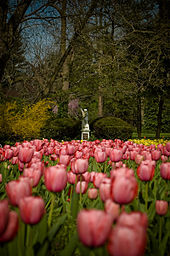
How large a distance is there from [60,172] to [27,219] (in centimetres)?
28

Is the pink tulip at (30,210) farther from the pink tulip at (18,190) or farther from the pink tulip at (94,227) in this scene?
the pink tulip at (94,227)

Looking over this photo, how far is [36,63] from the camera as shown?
12422 mm

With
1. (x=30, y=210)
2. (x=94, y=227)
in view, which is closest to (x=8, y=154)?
(x=30, y=210)

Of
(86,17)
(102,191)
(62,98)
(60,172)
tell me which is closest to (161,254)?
(102,191)

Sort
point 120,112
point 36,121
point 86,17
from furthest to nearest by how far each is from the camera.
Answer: point 120,112
point 36,121
point 86,17

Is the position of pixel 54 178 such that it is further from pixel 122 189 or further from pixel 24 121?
pixel 24 121

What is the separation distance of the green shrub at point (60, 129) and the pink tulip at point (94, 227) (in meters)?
9.20

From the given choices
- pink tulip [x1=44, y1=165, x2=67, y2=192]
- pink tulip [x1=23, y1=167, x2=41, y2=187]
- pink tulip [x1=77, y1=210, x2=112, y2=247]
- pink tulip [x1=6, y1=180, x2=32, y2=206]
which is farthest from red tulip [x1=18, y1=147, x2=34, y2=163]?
pink tulip [x1=77, y1=210, x2=112, y2=247]

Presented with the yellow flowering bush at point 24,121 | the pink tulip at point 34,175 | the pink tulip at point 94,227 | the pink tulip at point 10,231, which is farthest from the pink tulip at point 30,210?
the yellow flowering bush at point 24,121

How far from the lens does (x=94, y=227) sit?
53 centimetres

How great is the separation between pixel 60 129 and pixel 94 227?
9.99m

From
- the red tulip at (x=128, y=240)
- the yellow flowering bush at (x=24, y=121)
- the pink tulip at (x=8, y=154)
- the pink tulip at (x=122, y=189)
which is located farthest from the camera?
the yellow flowering bush at (x=24, y=121)

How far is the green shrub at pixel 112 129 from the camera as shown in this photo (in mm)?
10977

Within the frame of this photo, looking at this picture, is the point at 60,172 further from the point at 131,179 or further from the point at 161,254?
the point at 161,254
